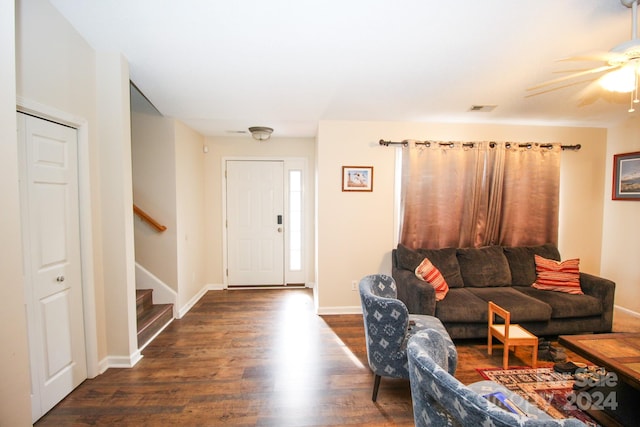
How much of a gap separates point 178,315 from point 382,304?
272cm

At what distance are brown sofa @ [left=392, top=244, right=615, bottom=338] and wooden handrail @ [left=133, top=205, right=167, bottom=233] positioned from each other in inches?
112

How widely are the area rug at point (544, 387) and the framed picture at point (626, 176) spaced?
268cm

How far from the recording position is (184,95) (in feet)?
9.47

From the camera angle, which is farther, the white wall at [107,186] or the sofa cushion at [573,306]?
the sofa cushion at [573,306]

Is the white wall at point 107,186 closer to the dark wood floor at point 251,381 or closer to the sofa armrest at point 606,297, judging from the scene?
the dark wood floor at point 251,381

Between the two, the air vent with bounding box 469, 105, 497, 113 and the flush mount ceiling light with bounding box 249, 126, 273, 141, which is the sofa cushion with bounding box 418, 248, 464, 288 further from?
the flush mount ceiling light with bounding box 249, 126, 273, 141

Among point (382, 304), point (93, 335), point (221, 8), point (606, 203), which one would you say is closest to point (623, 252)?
point (606, 203)

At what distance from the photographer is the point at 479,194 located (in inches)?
138

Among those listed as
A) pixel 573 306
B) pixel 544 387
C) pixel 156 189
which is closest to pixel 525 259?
pixel 573 306

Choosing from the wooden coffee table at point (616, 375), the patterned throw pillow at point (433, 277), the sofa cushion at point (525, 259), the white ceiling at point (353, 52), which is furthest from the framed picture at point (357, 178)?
the wooden coffee table at point (616, 375)

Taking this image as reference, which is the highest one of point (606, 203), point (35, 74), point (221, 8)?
point (221, 8)

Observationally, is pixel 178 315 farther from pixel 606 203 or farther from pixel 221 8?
pixel 606 203

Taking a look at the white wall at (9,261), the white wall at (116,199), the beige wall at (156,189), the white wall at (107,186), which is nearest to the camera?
the white wall at (9,261)

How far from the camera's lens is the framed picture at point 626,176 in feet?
11.2
